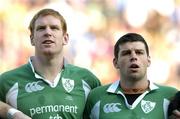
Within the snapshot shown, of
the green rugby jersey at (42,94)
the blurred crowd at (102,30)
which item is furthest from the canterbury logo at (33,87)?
the blurred crowd at (102,30)

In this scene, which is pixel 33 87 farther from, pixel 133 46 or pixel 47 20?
pixel 133 46

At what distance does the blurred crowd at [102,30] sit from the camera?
792 cm

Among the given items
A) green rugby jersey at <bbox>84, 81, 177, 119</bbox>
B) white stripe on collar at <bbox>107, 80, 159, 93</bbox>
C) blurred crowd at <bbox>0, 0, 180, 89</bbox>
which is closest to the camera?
green rugby jersey at <bbox>84, 81, 177, 119</bbox>

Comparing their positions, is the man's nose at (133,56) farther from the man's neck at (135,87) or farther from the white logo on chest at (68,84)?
the white logo on chest at (68,84)

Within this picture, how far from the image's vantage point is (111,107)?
300 centimetres

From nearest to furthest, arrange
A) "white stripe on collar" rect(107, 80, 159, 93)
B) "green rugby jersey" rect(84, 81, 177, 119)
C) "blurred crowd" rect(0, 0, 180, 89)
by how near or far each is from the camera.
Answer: "green rugby jersey" rect(84, 81, 177, 119) → "white stripe on collar" rect(107, 80, 159, 93) → "blurred crowd" rect(0, 0, 180, 89)

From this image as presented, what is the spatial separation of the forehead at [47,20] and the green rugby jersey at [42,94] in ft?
0.98

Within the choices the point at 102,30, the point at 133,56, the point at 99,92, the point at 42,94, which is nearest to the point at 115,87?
the point at 99,92

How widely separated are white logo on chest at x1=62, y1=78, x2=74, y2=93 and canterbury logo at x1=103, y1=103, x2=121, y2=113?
10.1 inches

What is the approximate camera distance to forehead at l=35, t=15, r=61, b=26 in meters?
3.06

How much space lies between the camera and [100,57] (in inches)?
316

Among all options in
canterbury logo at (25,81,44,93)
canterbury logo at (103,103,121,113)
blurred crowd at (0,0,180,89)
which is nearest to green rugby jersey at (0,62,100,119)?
canterbury logo at (25,81,44,93)

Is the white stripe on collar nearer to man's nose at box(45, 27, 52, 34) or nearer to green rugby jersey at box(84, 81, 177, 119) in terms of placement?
green rugby jersey at box(84, 81, 177, 119)

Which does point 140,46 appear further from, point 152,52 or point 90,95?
point 152,52
